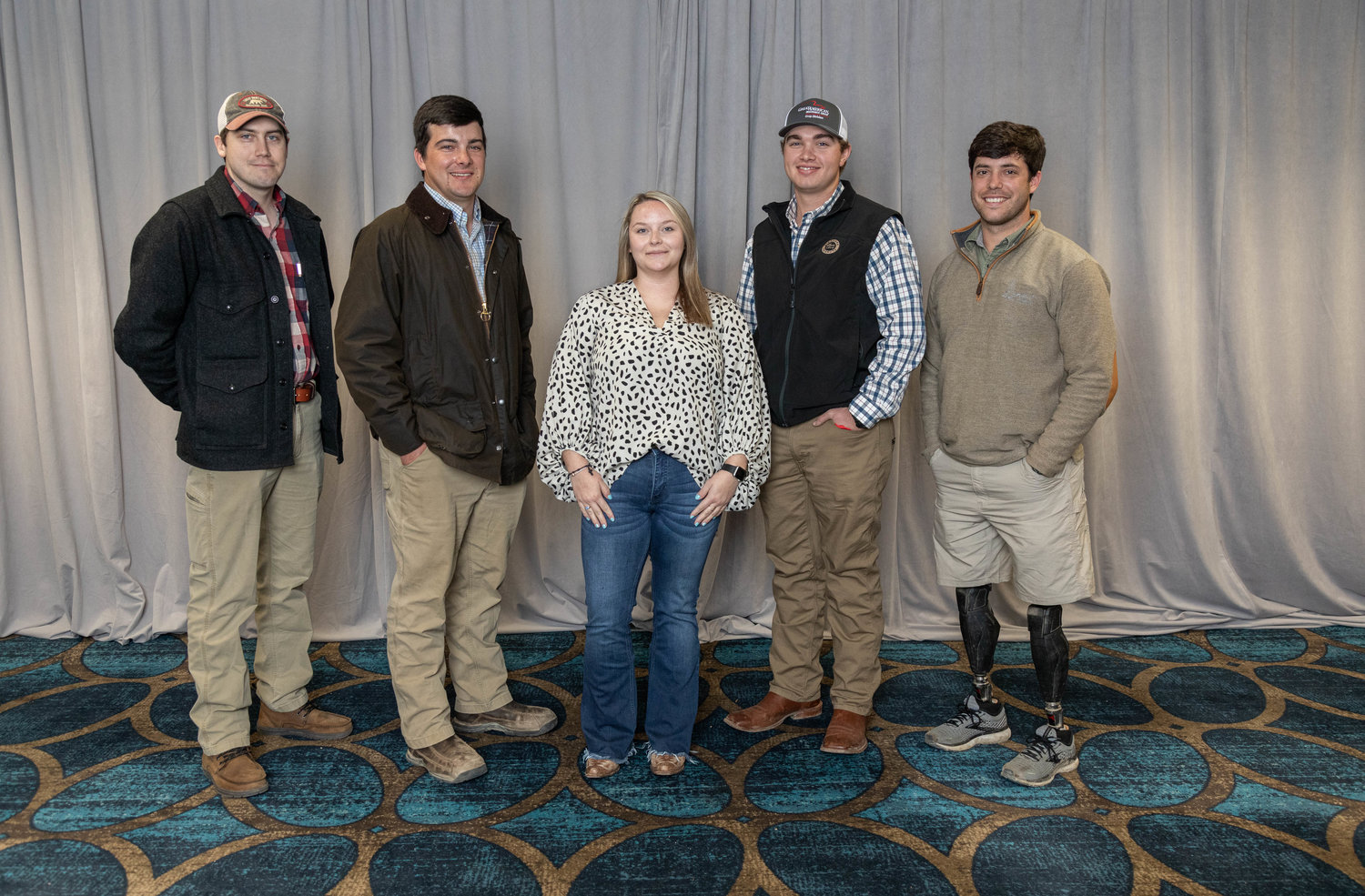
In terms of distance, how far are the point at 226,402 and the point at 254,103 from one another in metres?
0.79

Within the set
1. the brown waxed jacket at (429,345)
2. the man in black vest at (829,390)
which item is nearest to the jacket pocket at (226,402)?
the brown waxed jacket at (429,345)

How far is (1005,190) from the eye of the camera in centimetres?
251

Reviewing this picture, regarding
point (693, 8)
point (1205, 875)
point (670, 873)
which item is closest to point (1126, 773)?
point (1205, 875)

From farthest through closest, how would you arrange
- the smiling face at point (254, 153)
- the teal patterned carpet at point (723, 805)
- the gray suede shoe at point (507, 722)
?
1. the gray suede shoe at point (507, 722)
2. the smiling face at point (254, 153)
3. the teal patterned carpet at point (723, 805)

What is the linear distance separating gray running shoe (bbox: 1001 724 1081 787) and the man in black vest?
1.42 feet

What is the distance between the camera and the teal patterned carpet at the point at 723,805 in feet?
6.76

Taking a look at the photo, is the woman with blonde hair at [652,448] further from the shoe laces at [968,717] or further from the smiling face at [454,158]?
the shoe laces at [968,717]

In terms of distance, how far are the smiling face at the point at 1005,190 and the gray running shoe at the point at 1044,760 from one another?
1.41 metres

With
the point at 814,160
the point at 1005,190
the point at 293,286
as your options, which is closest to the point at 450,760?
the point at 293,286

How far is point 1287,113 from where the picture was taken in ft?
11.7

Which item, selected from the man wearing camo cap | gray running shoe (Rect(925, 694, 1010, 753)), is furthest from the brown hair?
gray running shoe (Rect(925, 694, 1010, 753))

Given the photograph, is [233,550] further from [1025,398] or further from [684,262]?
[1025,398]

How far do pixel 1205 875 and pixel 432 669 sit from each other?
1.98 meters

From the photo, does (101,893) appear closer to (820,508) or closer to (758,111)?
(820,508)
